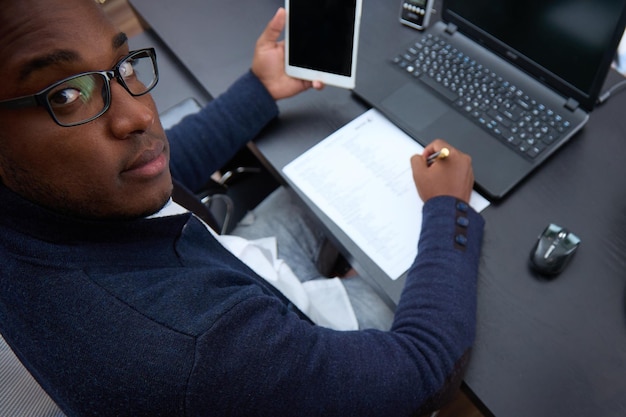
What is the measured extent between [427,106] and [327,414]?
0.62 metres

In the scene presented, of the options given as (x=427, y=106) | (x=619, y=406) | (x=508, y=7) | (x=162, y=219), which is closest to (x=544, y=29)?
(x=508, y=7)

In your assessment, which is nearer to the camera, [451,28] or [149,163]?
[149,163]

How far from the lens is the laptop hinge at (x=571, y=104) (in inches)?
32.3

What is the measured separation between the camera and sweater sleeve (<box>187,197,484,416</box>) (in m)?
0.49

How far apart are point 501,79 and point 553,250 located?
1.21ft

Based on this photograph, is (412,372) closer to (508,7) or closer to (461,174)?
(461,174)

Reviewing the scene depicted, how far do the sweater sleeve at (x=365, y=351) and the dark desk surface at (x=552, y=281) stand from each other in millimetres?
49

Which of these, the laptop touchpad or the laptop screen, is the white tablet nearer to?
the laptop touchpad

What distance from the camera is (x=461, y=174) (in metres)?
0.78

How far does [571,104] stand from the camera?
32.5 inches

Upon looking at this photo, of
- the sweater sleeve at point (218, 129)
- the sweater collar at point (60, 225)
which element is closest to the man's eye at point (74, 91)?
the sweater collar at point (60, 225)

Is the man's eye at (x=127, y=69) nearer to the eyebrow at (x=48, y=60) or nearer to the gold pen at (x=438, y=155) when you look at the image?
the eyebrow at (x=48, y=60)

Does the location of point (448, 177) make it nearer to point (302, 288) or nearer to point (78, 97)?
point (302, 288)

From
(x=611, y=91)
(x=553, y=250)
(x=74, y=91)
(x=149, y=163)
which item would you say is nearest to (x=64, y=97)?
(x=74, y=91)
